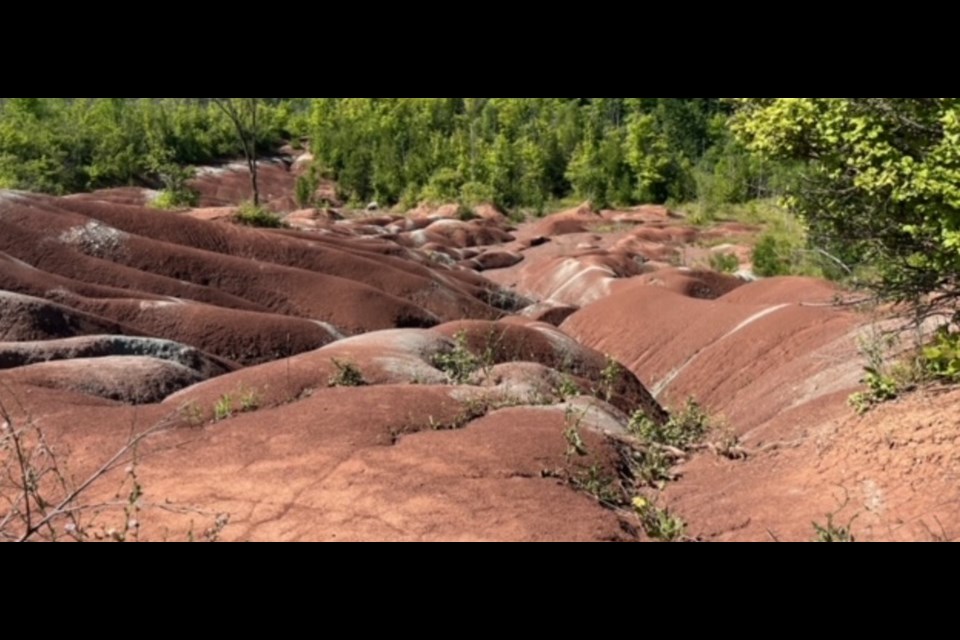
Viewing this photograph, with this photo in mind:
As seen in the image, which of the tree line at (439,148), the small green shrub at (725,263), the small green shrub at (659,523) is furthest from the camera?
the tree line at (439,148)

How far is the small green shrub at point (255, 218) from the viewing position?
30.7 m

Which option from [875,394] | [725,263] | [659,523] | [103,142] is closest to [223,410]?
[659,523]

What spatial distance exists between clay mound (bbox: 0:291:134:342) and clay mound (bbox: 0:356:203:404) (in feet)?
13.2

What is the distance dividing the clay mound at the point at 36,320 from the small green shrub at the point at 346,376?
704 centimetres

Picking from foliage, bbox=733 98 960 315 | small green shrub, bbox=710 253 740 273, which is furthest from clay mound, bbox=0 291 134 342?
small green shrub, bbox=710 253 740 273

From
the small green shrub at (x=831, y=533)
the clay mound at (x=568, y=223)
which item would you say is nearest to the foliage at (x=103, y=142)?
the clay mound at (x=568, y=223)

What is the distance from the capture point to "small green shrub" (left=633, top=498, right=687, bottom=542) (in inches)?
262

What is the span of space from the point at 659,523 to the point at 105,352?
9486mm

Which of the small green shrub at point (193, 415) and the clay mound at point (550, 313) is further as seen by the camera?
the clay mound at point (550, 313)

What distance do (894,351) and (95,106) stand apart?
266 ft

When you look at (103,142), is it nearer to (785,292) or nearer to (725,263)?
(725,263)

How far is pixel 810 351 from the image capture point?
13.8 meters

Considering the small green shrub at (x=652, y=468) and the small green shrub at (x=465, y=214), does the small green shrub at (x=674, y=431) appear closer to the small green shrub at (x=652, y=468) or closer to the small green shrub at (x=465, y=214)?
the small green shrub at (x=652, y=468)
